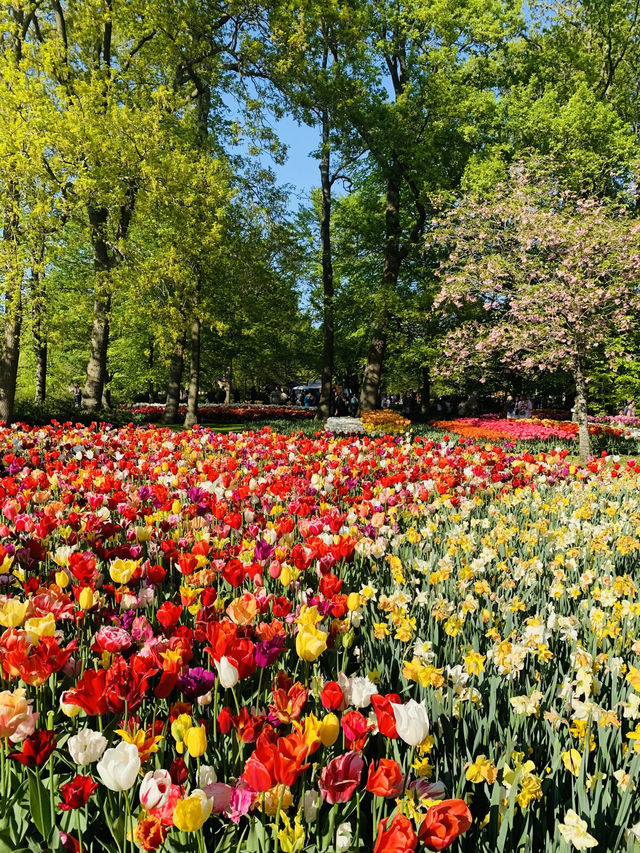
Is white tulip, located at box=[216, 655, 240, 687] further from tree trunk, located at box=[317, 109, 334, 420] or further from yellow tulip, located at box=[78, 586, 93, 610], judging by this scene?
tree trunk, located at box=[317, 109, 334, 420]

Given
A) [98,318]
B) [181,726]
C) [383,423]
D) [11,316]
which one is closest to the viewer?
[181,726]

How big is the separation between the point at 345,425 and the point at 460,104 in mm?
12735

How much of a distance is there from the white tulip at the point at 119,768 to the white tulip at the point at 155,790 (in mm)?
36

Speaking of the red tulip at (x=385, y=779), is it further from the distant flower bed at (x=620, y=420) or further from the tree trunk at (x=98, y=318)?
the distant flower bed at (x=620, y=420)

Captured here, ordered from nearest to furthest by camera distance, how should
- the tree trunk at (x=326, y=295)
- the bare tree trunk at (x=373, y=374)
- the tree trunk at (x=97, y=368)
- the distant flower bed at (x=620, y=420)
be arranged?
the tree trunk at (x=97, y=368) → the tree trunk at (x=326, y=295) → the bare tree trunk at (x=373, y=374) → the distant flower bed at (x=620, y=420)

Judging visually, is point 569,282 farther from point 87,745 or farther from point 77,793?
point 77,793

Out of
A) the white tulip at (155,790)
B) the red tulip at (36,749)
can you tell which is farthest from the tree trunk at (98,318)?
the white tulip at (155,790)

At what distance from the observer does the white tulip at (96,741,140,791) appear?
1.30 meters

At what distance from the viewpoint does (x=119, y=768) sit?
1305 mm

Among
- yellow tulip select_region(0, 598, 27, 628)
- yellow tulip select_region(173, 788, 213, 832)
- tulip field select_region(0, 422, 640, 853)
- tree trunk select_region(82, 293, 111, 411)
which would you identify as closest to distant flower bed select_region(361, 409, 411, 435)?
tree trunk select_region(82, 293, 111, 411)

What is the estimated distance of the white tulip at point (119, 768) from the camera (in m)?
1.30

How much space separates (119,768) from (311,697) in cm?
88

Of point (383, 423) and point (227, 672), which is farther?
point (383, 423)

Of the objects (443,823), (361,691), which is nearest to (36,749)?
(361,691)
